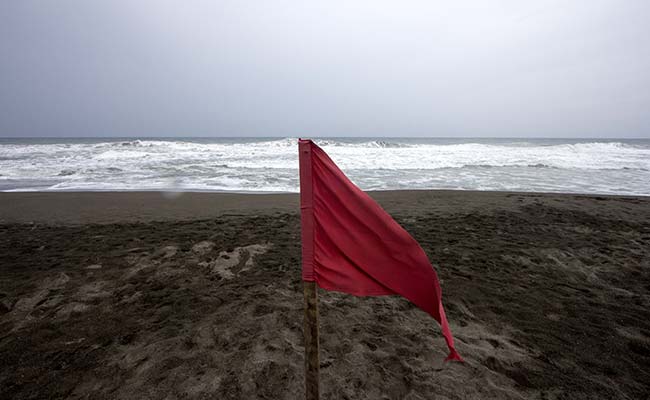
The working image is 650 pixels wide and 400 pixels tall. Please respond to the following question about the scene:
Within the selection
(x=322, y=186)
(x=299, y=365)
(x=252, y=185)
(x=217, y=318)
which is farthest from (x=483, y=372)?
(x=252, y=185)

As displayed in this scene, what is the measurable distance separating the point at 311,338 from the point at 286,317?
5.71 feet

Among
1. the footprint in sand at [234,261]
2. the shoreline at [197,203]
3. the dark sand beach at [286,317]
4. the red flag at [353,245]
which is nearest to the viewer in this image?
the red flag at [353,245]

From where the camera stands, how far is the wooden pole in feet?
6.33

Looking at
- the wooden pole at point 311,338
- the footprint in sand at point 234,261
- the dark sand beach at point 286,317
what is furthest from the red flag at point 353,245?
the footprint in sand at point 234,261

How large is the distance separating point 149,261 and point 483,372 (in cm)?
501

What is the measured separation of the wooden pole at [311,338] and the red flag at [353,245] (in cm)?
9

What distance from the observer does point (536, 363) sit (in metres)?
2.97

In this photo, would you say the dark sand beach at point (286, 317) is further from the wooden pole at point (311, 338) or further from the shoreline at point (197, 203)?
the shoreline at point (197, 203)

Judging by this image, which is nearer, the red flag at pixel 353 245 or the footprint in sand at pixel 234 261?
the red flag at pixel 353 245

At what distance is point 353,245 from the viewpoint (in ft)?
6.30

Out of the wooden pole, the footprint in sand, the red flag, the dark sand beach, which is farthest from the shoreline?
the red flag

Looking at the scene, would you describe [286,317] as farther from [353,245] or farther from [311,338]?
[353,245]

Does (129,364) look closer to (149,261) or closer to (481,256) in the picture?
(149,261)

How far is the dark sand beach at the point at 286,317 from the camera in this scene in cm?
270
